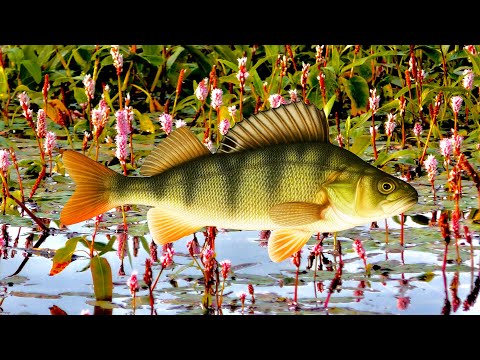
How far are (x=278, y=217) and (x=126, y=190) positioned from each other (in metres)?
0.57

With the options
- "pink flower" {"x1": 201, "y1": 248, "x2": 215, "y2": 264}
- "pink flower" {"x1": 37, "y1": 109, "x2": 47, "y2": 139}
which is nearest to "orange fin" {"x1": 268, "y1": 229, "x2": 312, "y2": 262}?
"pink flower" {"x1": 201, "y1": 248, "x2": 215, "y2": 264}

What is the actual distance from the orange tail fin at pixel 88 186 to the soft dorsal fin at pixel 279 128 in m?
0.44

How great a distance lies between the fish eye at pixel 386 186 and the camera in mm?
4289

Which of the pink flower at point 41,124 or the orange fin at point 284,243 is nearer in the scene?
the orange fin at point 284,243

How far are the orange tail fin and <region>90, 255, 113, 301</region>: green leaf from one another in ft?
1.79

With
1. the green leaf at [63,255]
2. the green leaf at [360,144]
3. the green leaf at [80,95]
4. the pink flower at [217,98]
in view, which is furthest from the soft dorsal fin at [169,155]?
the green leaf at [80,95]

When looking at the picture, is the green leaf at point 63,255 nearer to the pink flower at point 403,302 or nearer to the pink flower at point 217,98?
the pink flower at point 217,98

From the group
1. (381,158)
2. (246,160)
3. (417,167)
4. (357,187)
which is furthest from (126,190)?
(417,167)

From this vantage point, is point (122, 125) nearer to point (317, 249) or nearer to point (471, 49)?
point (317, 249)

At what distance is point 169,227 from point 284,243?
416 millimetres

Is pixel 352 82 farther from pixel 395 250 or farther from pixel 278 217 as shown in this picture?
pixel 278 217

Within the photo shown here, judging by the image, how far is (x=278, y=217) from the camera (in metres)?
4.16

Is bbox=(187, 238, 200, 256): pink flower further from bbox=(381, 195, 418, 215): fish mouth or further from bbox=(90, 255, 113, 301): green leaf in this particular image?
bbox=(381, 195, 418, 215): fish mouth

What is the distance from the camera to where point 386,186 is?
14.1 ft
